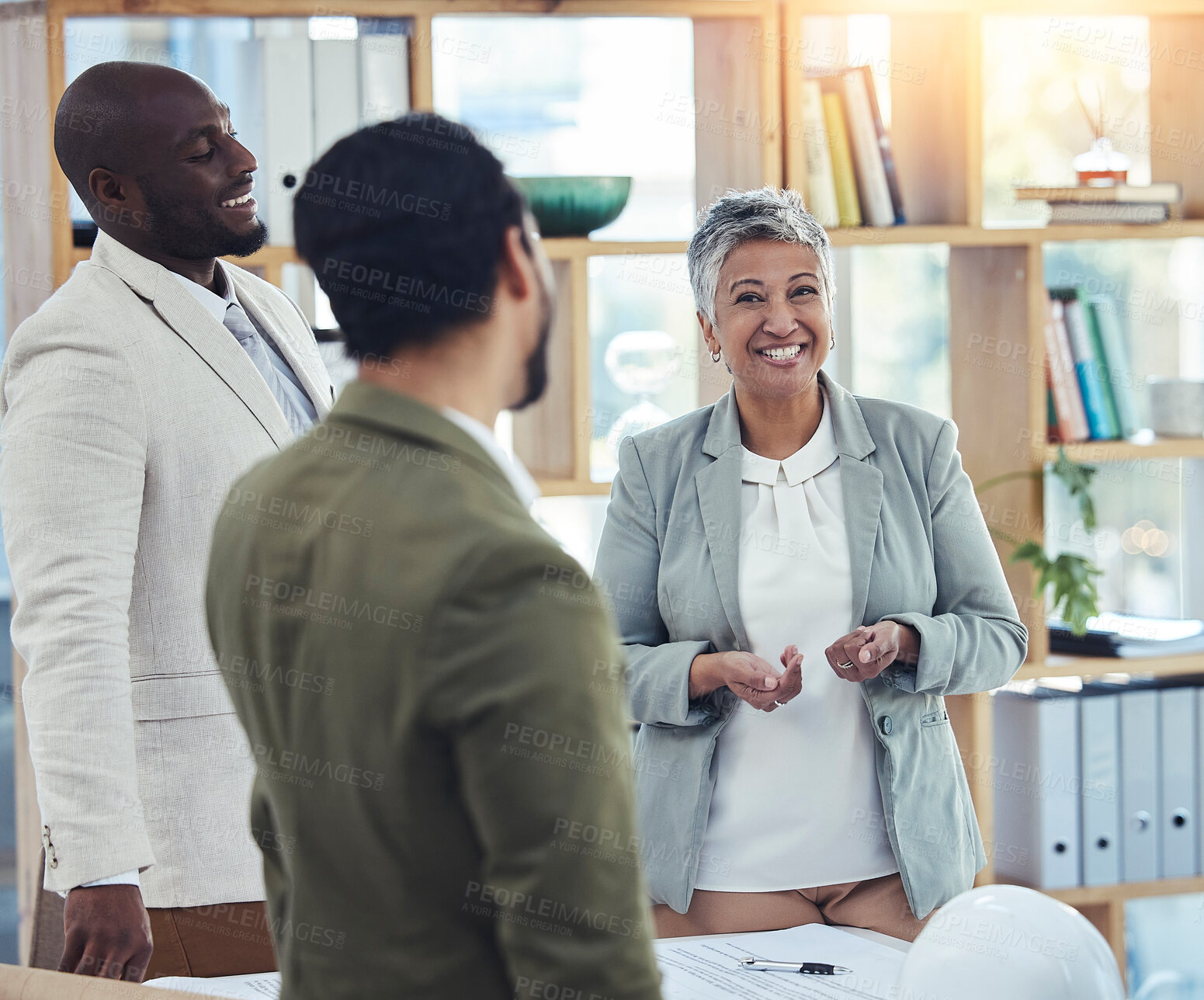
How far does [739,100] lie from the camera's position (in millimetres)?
2486

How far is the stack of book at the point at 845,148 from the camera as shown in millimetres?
2518

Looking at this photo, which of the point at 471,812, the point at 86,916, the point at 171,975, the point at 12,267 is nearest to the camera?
the point at 471,812

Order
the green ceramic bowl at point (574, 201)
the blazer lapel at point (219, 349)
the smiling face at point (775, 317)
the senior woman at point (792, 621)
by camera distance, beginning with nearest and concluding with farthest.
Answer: the blazer lapel at point (219, 349) → the senior woman at point (792, 621) → the smiling face at point (775, 317) → the green ceramic bowl at point (574, 201)

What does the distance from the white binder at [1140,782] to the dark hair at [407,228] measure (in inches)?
92.9

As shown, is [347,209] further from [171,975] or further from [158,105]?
[171,975]

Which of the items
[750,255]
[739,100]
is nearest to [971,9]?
[739,100]

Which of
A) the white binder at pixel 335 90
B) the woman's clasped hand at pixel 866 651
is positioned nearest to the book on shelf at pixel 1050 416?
the woman's clasped hand at pixel 866 651

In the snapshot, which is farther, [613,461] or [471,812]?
[613,461]

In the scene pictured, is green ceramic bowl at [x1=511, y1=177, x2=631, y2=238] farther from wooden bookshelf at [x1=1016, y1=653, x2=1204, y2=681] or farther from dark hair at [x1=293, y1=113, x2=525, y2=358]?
dark hair at [x1=293, y1=113, x2=525, y2=358]

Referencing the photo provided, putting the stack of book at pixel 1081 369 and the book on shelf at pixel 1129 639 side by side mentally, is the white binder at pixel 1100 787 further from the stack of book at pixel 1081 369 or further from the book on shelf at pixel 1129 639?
the stack of book at pixel 1081 369

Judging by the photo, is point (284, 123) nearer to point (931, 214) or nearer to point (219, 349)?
point (219, 349)

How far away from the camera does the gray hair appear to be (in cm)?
168

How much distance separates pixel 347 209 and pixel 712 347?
3.73ft

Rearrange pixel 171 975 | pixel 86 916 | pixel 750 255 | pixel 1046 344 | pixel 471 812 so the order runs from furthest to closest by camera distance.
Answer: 1. pixel 1046 344
2. pixel 750 255
3. pixel 171 975
4. pixel 86 916
5. pixel 471 812
